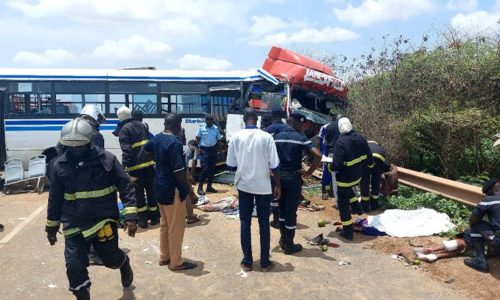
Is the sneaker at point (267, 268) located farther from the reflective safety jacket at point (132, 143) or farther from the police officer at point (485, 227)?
the reflective safety jacket at point (132, 143)

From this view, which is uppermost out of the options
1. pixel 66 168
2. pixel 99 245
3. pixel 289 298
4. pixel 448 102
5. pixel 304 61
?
pixel 304 61

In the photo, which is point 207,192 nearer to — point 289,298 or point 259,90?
point 259,90

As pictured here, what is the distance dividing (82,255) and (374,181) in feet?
16.7

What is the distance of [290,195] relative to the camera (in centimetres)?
559

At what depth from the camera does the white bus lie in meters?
11.1

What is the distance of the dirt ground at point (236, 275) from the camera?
4.45 m

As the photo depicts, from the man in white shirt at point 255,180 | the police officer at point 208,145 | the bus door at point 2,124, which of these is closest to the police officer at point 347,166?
the man in white shirt at point 255,180

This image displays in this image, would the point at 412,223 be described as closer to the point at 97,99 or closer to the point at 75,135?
the point at 75,135

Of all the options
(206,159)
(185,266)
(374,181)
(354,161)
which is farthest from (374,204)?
(185,266)

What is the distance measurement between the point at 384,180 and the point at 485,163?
6.20 ft

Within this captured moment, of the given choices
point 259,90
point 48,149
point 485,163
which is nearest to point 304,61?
point 259,90

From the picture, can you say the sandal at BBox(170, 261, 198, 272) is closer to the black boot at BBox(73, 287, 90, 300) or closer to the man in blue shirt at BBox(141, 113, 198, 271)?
the man in blue shirt at BBox(141, 113, 198, 271)

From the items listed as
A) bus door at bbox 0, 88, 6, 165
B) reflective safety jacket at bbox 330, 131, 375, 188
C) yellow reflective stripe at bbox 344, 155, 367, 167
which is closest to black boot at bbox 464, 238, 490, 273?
reflective safety jacket at bbox 330, 131, 375, 188

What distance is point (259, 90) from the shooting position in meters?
11.1
